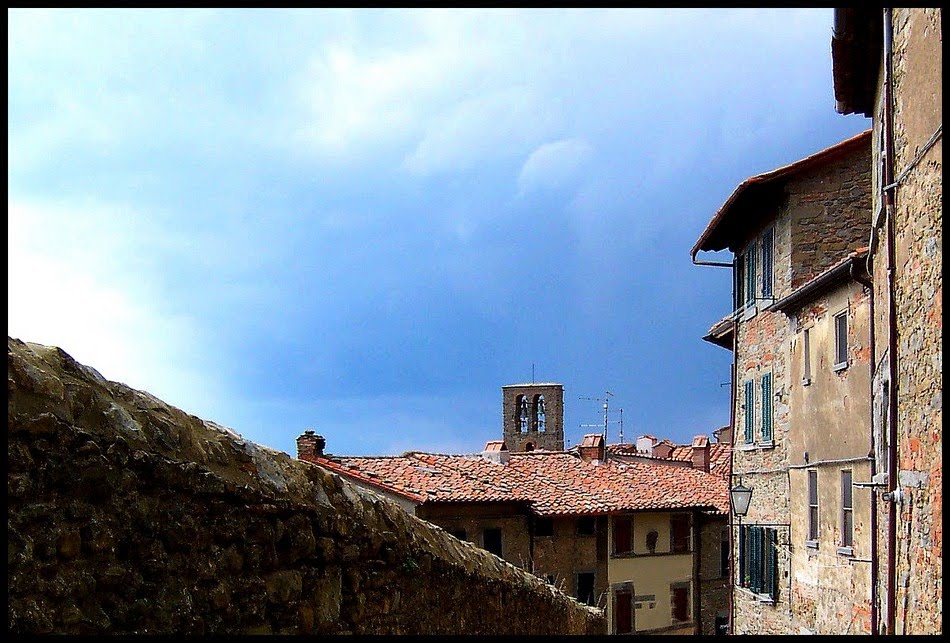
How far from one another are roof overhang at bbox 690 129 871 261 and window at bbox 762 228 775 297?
0.31 meters

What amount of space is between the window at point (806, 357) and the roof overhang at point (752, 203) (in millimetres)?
2579

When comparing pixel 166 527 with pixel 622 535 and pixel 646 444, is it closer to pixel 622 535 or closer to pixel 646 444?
pixel 622 535

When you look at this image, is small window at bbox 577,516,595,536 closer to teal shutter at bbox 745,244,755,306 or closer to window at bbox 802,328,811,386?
teal shutter at bbox 745,244,755,306

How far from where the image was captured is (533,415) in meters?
42.1

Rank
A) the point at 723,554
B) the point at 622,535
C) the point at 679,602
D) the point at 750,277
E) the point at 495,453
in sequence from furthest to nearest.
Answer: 1. the point at 495,453
2. the point at 723,554
3. the point at 679,602
4. the point at 622,535
5. the point at 750,277

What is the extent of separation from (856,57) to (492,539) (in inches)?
699

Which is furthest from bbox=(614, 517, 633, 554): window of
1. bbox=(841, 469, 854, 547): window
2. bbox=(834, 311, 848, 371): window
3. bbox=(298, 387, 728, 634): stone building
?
bbox=(834, 311, 848, 371): window

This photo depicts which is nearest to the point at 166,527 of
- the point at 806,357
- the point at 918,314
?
the point at 918,314

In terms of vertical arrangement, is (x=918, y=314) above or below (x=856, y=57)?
below

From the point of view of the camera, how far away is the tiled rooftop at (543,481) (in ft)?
78.3

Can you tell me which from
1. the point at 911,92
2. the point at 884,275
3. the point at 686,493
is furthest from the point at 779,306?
the point at 686,493

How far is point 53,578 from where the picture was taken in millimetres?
3008

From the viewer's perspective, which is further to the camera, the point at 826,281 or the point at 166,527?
the point at 826,281

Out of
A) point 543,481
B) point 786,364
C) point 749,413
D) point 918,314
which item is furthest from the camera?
point 543,481
